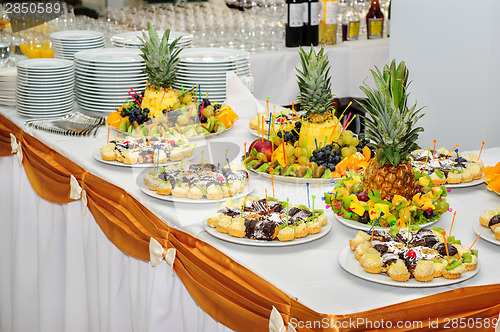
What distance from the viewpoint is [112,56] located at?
10.4 ft

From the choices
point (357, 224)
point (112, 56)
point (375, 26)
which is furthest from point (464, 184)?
point (375, 26)

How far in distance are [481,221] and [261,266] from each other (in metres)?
0.59

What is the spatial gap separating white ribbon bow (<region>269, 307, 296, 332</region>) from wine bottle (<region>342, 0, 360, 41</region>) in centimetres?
385

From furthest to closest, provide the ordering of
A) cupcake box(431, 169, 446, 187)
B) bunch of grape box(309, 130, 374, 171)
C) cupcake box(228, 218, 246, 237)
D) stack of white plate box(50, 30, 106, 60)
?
stack of white plate box(50, 30, 106, 60) < bunch of grape box(309, 130, 374, 171) < cupcake box(431, 169, 446, 187) < cupcake box(228, 218, 246, 237)

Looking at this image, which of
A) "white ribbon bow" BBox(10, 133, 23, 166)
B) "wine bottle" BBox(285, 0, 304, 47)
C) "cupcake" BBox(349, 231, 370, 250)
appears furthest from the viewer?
"wine bottle" BBox(285, 0, 304, 47)

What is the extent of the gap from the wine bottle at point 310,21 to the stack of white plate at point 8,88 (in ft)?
6.85

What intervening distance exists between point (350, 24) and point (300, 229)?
3589mm

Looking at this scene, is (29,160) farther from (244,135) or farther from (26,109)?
(244,135)

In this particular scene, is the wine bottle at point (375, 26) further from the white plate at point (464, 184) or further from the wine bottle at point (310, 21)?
the white plate at point (464, 184)

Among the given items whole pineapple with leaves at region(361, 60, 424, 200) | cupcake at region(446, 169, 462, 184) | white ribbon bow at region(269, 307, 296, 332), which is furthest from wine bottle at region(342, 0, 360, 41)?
white ribbon bow at region(269, 307, 296, 332)

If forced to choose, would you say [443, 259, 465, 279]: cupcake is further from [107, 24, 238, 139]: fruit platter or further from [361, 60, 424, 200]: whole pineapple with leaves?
[107, 24, 238, 139]: fruit platter

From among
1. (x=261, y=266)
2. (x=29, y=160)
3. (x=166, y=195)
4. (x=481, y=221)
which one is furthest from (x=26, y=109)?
(x=481, y=221)

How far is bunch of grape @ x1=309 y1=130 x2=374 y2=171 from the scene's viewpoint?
2.13m

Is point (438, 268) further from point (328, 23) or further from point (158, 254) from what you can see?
point (328, 23)
